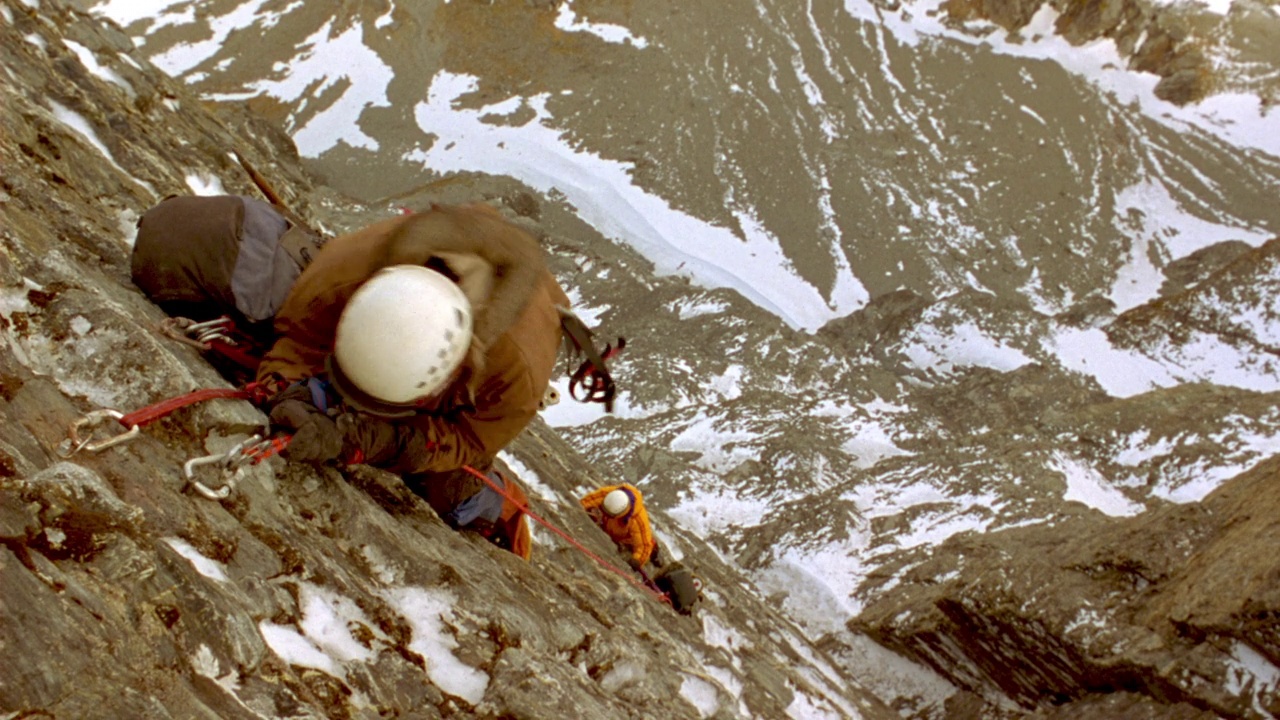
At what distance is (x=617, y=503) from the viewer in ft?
30.4

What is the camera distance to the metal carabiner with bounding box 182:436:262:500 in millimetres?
3557

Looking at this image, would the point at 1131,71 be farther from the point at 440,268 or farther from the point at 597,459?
the point at 440,268

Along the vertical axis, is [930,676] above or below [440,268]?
below

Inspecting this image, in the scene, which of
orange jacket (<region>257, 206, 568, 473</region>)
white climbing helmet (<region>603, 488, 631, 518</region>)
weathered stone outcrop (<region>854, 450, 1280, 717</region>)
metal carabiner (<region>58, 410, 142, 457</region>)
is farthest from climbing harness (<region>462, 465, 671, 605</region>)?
weathered stone outcrop (<region>854, 450, 1280, 717</region>)

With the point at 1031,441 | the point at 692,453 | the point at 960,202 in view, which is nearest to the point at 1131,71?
the point at 960,202

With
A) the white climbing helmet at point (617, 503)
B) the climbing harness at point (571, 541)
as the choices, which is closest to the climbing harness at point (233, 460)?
the climbing harness at point (571, 541)

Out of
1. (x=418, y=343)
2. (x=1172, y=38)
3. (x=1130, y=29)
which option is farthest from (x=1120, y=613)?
(x=1172, y=38)

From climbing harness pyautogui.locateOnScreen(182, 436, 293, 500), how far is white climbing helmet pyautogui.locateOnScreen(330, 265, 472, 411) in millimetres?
566

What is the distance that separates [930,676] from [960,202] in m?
33.9

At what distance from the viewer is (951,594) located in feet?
35.6

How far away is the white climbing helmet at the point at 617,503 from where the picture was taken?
30.3ft

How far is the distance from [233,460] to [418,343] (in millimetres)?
1128

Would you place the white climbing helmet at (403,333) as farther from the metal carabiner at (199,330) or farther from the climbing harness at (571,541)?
the climbing harness at (571,541)

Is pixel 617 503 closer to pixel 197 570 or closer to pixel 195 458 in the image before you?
pixel 195 458
